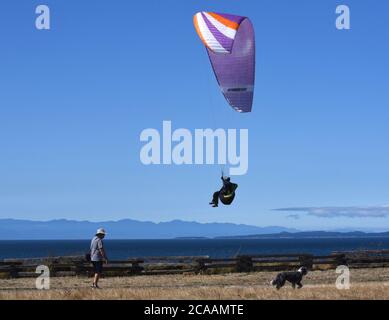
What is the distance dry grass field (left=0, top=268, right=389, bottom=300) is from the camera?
64.5 ft

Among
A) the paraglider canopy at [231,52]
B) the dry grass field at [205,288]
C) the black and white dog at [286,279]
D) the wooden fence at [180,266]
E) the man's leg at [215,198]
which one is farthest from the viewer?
the wooden fence at [180,266]

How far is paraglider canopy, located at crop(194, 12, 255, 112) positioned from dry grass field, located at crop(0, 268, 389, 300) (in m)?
6.26

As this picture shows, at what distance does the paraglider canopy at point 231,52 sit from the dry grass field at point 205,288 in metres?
6.26

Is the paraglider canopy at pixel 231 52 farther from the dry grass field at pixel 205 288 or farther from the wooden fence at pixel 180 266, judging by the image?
the wooden fence at pixel 180 266

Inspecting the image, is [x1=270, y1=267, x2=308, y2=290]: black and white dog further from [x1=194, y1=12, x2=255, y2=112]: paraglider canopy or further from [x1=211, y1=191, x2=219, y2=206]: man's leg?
[x1=194, y1=12, x2=255, y2=112]: paraglider canopy

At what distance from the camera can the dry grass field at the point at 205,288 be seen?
19.7m

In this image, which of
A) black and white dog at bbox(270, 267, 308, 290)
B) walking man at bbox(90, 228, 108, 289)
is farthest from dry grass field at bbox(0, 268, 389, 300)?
walking man at bbox(90, 228, 108, 289)

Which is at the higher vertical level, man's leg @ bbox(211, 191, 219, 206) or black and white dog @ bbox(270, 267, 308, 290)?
man's leg @ bbox(211, 191, 219, 206)

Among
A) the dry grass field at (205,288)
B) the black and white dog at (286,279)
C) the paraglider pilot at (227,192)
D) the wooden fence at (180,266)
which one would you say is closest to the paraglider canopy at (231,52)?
the paraglider pilot at (227,192)

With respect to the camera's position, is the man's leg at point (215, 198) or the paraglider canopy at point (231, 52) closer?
the man's leg at point (215, 198)

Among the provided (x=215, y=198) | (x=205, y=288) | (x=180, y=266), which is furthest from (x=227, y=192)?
(x=180, y=266)
